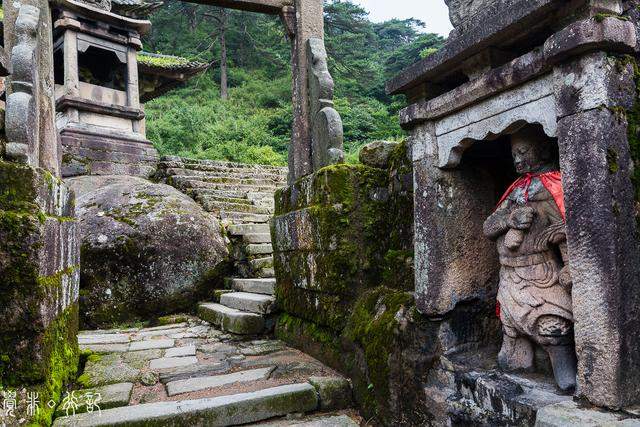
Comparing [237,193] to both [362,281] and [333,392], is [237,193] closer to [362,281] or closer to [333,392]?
[362,281]

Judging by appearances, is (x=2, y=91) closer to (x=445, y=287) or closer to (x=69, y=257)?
(x=69, y=257)

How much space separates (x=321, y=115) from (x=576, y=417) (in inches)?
139

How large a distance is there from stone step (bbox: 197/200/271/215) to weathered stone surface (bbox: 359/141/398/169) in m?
4.84

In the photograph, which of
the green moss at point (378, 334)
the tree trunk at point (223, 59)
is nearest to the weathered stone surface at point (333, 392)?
the green moss at point (378, 334)

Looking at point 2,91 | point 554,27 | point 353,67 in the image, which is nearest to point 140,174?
point 2,91

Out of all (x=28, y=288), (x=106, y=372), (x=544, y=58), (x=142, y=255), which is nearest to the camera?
→ (x=544, y=58)

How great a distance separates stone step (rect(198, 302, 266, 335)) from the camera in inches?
192

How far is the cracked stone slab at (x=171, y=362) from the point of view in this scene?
13.1 ft

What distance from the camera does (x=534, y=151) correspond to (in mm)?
2324

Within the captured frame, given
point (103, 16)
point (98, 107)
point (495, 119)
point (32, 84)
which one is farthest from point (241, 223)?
point (103, 16)

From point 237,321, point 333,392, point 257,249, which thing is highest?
point 257,249

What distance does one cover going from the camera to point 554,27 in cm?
203

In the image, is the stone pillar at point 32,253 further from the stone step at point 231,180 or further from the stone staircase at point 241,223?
the stone step at point 231,180

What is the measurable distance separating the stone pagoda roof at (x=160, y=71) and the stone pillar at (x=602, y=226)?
14896 mm
